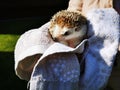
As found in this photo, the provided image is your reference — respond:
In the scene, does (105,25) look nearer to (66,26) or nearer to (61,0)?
(66,26)

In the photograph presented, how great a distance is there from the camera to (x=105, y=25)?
1.85 meters

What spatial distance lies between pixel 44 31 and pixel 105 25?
0.93ft

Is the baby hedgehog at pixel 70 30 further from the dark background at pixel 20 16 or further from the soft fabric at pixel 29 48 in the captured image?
the dark background at pixel 20 16

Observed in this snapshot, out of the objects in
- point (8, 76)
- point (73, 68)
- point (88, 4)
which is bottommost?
point (8, 76)

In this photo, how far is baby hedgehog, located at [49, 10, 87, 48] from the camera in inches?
71.7

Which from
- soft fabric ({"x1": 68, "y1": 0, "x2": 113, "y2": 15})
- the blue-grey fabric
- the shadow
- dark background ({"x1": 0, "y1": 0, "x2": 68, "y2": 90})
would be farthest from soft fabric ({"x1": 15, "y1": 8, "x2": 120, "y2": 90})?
dark background ({"x1": 0, "y1": 0, "x2": 68, "y2": 90})

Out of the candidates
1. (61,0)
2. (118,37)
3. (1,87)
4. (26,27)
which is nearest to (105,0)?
(118,37)

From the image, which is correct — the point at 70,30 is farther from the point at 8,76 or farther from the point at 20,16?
Result: the point at 20,16

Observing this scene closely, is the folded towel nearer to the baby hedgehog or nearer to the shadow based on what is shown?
the baby hedgehog

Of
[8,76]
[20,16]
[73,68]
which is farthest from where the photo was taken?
[20,16]

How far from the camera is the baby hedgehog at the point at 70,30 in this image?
71.7 inches

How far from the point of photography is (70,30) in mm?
1820

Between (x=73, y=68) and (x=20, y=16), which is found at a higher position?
(x=73, y=68)

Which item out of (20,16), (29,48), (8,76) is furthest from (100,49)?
(20,16)
